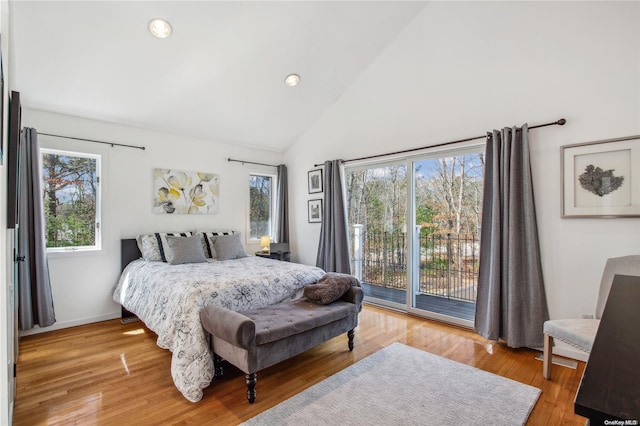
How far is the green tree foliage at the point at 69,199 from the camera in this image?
3.52 m

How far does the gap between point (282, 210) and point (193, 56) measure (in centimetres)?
283

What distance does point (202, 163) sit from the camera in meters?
4.68

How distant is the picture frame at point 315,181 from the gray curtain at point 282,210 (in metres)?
0.57

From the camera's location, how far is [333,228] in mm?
4660

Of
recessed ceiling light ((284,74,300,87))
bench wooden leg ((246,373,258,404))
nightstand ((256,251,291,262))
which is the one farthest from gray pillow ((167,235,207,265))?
recessed ceiling light ((284,74,300,87))

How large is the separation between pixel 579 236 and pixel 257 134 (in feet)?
14.0

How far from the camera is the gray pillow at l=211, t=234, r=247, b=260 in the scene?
4.14 meters

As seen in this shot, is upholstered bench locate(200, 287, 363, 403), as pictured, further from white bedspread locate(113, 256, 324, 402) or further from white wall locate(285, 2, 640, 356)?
white wall locate(285, 2, 640, 356)

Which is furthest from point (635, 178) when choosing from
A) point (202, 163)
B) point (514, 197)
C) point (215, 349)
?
point (202, 163)

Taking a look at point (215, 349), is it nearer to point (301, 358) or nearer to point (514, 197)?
point (301, 358)

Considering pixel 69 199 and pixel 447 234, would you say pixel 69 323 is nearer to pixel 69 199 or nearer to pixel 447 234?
pixel 69 199

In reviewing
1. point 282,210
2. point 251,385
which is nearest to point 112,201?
point 282,210

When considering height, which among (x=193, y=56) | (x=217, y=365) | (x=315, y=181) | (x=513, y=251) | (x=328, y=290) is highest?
(x=193, y=56)

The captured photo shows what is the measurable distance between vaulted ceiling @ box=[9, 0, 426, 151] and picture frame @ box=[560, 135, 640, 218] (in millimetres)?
2439
